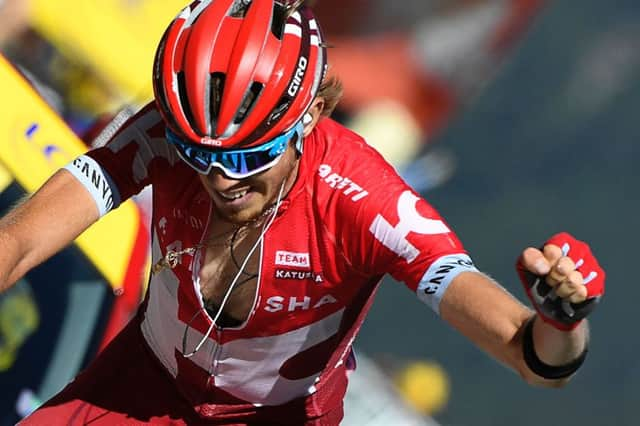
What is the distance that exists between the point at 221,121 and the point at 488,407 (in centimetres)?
247

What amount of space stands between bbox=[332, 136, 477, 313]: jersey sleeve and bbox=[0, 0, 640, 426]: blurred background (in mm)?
1170

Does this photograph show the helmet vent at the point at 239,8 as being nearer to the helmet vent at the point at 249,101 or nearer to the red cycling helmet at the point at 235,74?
the red cycling helmet at the point at 235,74

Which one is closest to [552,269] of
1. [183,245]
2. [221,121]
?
[221,121]

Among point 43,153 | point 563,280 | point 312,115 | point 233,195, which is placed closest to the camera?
point 563,280

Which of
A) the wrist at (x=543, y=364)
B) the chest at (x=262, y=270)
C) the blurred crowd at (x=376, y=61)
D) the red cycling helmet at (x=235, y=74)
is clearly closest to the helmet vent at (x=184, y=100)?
the red cycling helmet at (x=235, y=74)

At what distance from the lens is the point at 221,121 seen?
198cm

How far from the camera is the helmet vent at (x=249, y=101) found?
78.6 inches

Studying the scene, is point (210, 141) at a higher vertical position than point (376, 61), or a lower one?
higher

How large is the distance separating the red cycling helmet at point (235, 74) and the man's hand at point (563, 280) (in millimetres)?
532

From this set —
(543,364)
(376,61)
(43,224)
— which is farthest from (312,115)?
(376,61)

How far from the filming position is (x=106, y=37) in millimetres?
3826

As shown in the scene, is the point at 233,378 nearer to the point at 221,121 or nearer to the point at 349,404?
the point at 221,121

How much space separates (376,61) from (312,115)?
114 inches

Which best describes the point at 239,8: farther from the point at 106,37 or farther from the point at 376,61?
the point at 376,61
